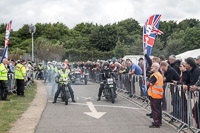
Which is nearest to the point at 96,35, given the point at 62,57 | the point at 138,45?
the point at 138,45

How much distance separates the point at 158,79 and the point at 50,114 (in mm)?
4254

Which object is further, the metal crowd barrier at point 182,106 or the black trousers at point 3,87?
the black trousers at point 3,87

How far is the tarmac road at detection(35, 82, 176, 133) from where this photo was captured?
751 centimetres

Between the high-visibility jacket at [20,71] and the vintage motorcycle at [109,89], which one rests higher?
the high-visibility jacket at [20,71]

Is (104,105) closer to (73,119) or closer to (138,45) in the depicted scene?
(73,119)

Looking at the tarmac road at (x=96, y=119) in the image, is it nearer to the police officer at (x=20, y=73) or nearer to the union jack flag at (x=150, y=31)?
the union jack flag at (x=150, y=31)

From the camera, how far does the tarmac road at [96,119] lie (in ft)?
24.6

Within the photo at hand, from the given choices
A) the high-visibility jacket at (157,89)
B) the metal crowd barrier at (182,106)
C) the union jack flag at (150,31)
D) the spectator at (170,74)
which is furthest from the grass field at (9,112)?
the union jack flag at (150,31)

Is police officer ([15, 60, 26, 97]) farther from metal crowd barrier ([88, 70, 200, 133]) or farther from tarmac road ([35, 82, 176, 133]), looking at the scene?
metal crowd barrier ([88, 70, 200, 133])

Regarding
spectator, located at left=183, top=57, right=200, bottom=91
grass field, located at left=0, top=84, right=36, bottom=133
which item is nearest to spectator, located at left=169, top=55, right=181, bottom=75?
spectator, located at left=183, top=57, right=200, bottom=91

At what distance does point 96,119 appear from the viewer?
8867mm

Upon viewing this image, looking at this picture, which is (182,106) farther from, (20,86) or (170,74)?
(20,86)

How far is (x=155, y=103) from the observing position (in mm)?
7844

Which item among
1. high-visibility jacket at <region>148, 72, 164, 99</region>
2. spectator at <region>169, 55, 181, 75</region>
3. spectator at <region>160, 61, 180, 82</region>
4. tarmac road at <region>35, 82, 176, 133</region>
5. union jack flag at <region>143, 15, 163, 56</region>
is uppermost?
union jack flag at <region>143, 15, 163, 56</region>
